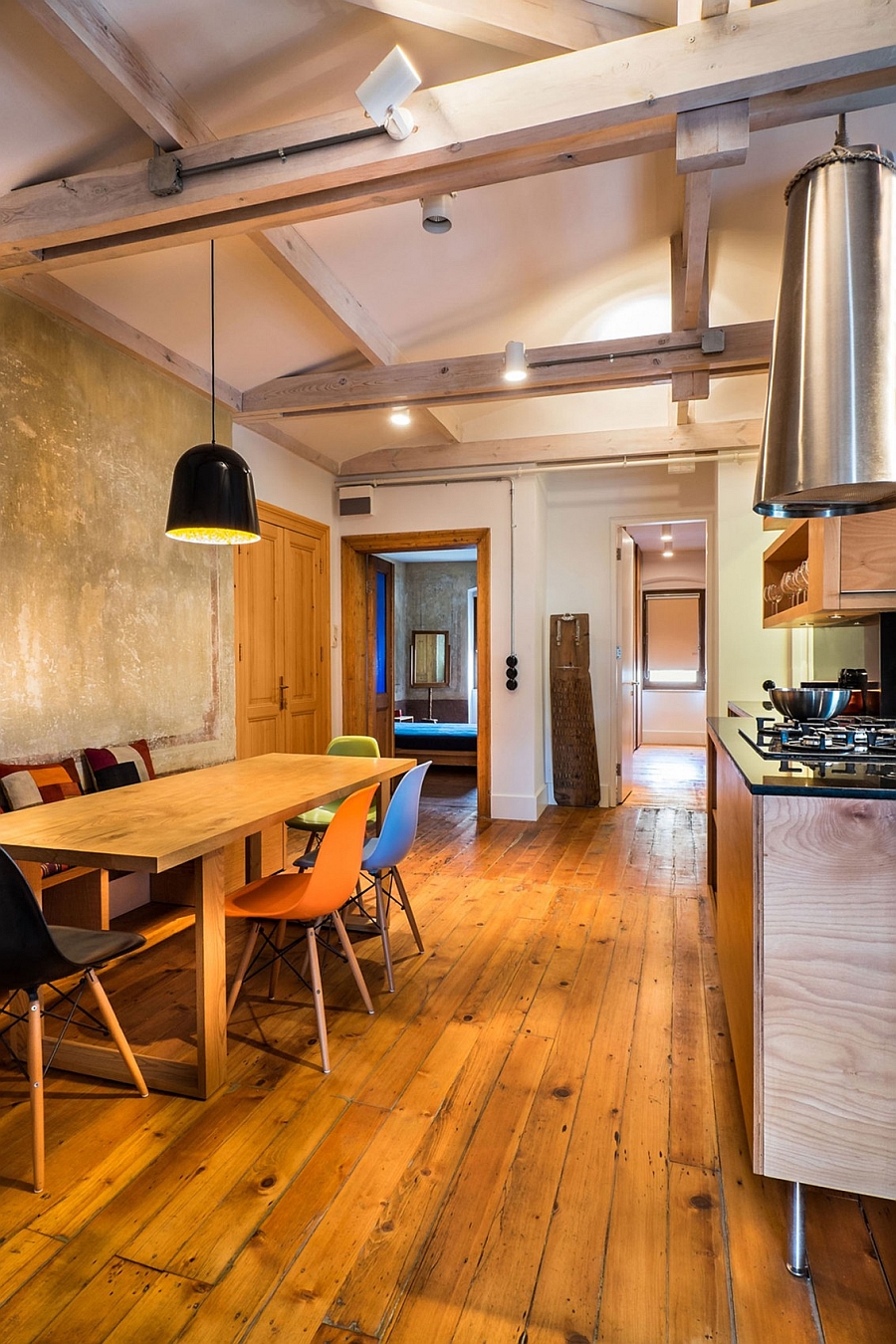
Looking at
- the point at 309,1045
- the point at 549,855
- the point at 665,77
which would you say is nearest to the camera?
the point at 665,77

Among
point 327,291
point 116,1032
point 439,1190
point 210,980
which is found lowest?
point 439,1190

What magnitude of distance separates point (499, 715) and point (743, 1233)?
4.53 metres

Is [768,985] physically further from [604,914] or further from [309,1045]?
[604,914]

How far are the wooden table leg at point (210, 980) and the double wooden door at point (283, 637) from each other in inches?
109

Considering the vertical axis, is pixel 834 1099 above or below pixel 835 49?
below

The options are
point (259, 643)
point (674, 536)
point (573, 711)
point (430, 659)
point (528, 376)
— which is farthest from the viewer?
point (430, 659)

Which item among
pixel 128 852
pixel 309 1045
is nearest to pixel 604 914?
pixel 309 1045

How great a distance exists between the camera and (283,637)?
17.9 ft

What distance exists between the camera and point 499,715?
6074 mm

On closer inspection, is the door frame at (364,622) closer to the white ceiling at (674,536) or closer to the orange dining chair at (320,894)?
the white ceiling at (674,536)

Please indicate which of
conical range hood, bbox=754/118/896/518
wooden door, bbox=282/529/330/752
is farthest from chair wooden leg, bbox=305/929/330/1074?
wooden door, bbox=282/529/330/752

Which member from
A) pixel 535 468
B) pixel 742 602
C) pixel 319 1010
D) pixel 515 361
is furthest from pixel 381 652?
pixel 319 1010

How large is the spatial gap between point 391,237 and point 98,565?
205 cm

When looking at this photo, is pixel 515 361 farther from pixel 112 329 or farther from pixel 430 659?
pixel 430 659
